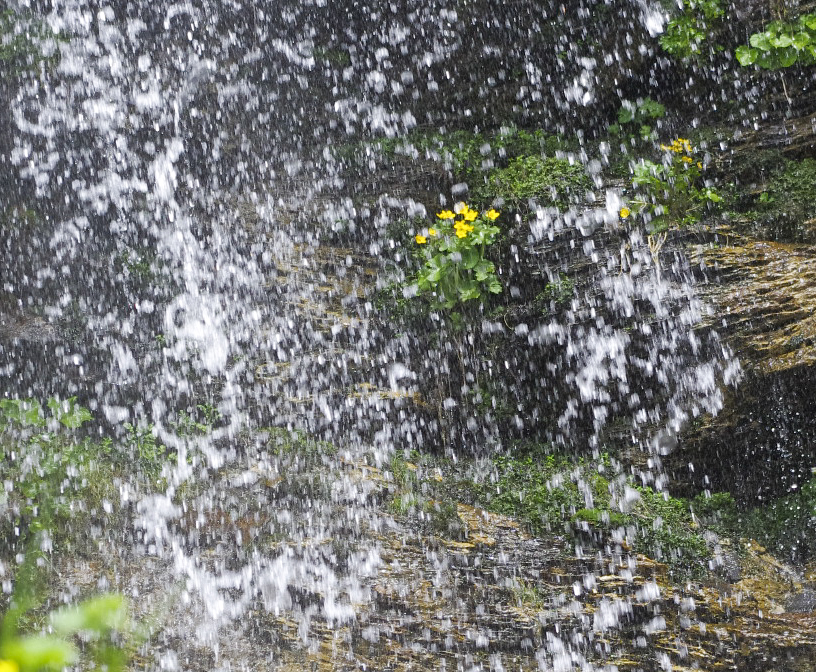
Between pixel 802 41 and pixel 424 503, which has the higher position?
pixel 802 41

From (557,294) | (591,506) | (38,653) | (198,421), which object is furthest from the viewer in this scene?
(198,421)

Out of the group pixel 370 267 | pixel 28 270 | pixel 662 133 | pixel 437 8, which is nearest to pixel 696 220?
pixel 662 133

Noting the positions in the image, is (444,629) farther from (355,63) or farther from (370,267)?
(355,63)

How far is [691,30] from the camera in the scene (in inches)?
227

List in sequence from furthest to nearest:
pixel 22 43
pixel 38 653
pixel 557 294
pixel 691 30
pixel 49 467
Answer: pixel 22 43 < pixel 691 30 < pixel 557 294 < pixel 49 467 < pixel 38 653

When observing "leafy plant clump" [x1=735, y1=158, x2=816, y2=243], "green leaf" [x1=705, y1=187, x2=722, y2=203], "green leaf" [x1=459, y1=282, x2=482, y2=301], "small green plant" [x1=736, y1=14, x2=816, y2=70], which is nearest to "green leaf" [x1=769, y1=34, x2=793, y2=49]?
"small green plant" [x1=736, y1=14, x2=816, y2=70]

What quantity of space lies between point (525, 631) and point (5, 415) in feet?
12.4

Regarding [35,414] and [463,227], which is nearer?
[35,414]

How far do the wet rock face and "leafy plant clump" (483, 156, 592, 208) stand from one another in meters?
1.20

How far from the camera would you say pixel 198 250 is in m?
6.28

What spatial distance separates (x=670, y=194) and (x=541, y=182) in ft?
3.04

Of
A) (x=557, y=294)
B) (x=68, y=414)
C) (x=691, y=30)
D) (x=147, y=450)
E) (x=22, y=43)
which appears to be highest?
(x=22, y=43)

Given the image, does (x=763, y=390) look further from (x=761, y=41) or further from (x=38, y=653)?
(x=38, y=653)

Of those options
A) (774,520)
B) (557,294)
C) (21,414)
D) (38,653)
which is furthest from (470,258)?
(38,653)
